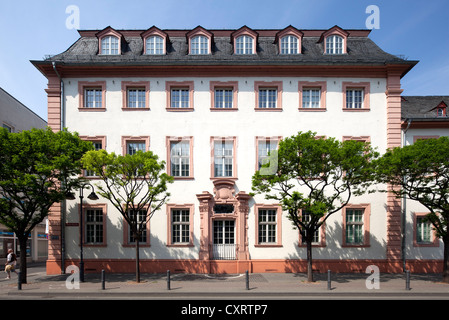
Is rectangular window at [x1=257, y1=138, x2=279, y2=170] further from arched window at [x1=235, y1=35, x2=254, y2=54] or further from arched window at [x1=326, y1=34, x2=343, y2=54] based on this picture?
Answer: arched window at [x1=326, y1=34, x2=343, y2=54]

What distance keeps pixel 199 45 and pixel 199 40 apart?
14.2 inches

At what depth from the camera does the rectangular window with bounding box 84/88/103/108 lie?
64.4ft

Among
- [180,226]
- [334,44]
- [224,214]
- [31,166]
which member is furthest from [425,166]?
[31,166]

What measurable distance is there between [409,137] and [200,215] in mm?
14207

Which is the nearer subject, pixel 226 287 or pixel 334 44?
pixel 226 287

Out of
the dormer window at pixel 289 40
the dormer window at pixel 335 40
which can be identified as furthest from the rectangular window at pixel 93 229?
the dormer window at pixel 335 40

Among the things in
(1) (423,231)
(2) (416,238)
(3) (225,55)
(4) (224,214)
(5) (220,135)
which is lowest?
(2) (416,238)

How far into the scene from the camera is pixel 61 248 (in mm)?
18531

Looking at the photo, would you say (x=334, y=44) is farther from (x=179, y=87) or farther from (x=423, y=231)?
(x=423, y=231)

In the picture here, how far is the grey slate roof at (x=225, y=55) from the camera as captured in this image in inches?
754

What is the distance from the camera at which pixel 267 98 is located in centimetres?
1969

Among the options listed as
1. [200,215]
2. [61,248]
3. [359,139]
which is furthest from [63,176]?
[359,139]

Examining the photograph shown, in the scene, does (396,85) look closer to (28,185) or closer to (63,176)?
(63,176)

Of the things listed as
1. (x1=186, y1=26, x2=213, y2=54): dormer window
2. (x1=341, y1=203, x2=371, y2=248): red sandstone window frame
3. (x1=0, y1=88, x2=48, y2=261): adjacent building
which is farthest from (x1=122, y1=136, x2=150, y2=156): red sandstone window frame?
(x1=341, y1=203, x2=371, y2=248): red sandstone window frame
